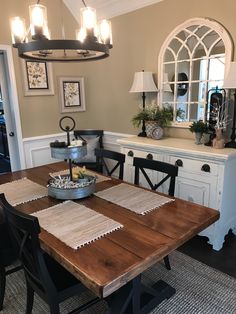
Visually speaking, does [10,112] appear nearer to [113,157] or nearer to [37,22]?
[113,157]

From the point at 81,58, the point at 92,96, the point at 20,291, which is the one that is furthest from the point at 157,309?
the point at 92,96

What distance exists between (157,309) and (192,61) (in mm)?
2437

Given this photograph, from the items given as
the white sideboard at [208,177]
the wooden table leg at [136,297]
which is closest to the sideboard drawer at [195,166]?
the white sideboard at [208,177]

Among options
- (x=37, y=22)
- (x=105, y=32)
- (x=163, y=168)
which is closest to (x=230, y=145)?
(x=163, y=168)

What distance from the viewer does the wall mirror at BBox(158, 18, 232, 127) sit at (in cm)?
265

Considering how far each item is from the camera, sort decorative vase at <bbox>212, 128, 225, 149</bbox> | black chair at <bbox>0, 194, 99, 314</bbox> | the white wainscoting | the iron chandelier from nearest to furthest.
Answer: black chair at <bbox>0, 194, 99, 314</bbox>
the iron chandelier
decorative vase at <bbox>212, 128, 225, 149</bbox>
the white wainscoting

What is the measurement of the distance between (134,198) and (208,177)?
94cm

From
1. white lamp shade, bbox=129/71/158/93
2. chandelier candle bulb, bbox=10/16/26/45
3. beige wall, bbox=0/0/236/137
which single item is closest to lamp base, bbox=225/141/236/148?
beige wall, bbox=0/0/236/137

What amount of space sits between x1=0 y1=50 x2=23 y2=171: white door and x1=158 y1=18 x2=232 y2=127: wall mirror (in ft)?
6.53

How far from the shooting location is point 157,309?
6.13 feet

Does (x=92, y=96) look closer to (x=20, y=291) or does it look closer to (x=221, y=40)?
(x=221, y=40)

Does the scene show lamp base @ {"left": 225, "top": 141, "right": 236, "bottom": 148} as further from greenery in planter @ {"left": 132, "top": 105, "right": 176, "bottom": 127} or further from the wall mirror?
greenery in planter @ {"left": 132, "top": 105, "right": 176, "bottom": 127}

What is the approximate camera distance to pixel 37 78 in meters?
3.70

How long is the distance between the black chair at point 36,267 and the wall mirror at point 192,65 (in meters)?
2.18
